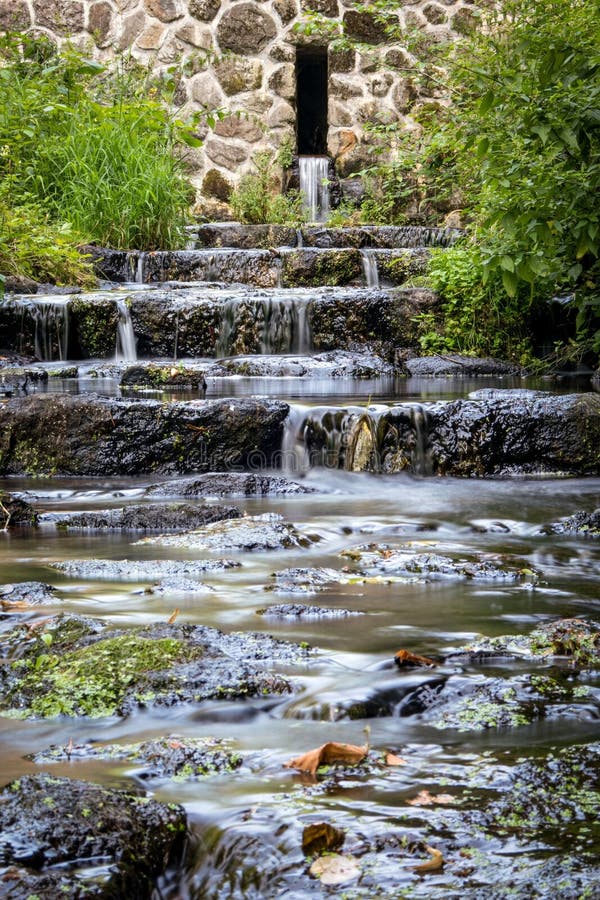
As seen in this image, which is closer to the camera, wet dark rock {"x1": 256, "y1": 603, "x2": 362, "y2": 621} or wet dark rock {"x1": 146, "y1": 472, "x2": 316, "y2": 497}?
wet dark rock {"x1": 256, "y1": 603, "x2": 362, "y2": 621}

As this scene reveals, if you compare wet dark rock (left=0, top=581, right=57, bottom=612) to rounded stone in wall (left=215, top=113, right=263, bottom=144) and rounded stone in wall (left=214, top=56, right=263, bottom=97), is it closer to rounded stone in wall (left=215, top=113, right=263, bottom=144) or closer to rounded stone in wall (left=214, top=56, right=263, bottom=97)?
A: rounded stone in wall (left=215, top=113, right=263, bottom=144)

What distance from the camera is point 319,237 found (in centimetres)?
1065

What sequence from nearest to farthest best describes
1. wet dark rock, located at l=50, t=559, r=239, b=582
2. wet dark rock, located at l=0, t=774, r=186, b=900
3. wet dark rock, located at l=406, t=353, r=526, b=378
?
wet dark rock, located at l=0, t=774, r=186, b=900 → wet dark rock, located at l=50, t=559, r=239, b=582 → wet dark rock, located at l=406, t=353, r=526, b=378

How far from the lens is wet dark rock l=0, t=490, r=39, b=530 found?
3818mm

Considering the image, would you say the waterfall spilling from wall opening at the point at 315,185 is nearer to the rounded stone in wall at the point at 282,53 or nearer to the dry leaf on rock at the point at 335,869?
the rounded stone in wall at the point at 282,53

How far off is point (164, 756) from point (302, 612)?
2.97 ft

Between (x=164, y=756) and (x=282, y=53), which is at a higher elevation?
(x=282, y=53)

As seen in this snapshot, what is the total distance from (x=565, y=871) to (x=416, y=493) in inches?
133

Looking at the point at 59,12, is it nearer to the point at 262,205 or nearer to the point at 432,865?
the point at 262,205

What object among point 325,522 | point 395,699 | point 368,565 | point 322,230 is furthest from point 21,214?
point 395,699

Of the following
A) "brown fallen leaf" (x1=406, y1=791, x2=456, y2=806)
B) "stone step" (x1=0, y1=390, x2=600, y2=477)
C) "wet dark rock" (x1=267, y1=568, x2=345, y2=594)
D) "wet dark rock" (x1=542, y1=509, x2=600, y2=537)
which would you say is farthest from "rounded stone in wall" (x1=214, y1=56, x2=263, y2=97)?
"brown fallen leaf" (x1=406, y1=791, x2=456, y2=806)

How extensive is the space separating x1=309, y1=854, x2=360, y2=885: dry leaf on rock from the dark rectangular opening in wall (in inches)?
510

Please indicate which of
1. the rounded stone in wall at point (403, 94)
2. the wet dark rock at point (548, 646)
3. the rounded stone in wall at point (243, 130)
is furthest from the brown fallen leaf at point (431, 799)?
the rounded stone in wall at point (403, 94)

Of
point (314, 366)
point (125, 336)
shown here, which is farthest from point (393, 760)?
point (125, 336)
